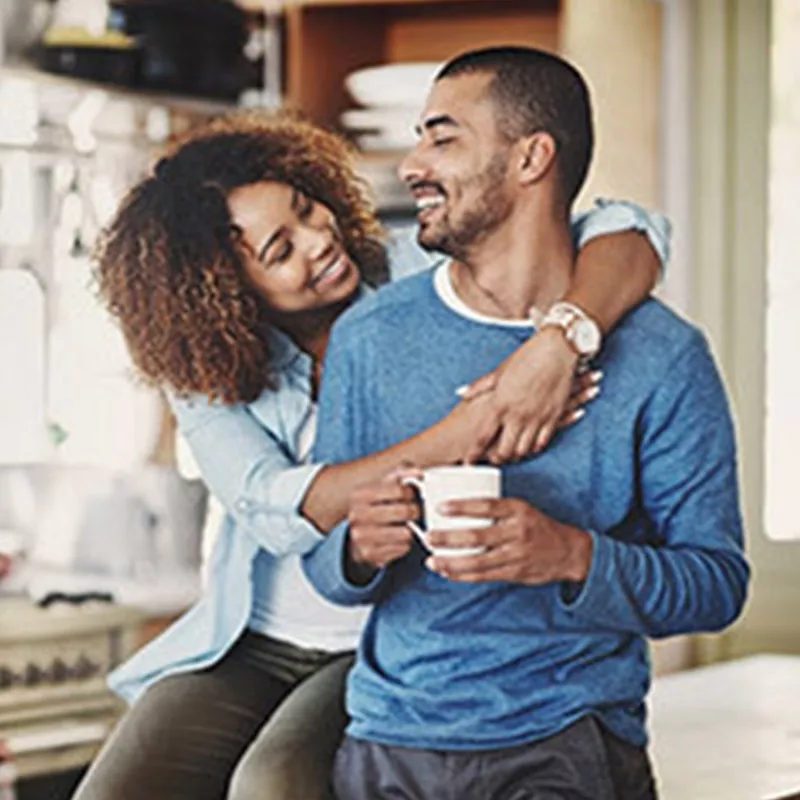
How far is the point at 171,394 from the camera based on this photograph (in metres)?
1.71

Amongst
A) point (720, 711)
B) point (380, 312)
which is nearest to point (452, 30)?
point (380, 312)

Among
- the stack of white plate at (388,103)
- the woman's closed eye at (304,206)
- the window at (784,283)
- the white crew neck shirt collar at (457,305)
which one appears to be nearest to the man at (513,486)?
the white crew neck shirt collar at (457,305)

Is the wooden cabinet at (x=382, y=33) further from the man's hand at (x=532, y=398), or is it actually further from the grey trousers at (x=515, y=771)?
the grey trousers at (x=515, y=771)

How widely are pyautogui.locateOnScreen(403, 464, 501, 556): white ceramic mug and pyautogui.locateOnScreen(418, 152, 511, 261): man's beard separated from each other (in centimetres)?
21

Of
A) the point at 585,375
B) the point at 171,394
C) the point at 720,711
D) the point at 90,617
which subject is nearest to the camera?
the point at 585,375

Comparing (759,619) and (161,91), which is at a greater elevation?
(161,91)

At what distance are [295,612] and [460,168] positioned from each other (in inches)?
17.1

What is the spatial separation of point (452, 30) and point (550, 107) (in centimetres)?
39

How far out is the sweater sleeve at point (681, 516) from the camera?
1590 mm

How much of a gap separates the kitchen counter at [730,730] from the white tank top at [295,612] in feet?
1.60

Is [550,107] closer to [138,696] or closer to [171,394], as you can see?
[171,394]

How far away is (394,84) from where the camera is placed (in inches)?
74.7

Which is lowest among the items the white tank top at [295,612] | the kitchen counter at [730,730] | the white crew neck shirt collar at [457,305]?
the kitchen counter at [730,730]

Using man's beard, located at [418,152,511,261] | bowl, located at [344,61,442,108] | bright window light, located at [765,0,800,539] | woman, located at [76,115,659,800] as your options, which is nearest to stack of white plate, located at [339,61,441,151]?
bowl, located at [344,61,442,108]
